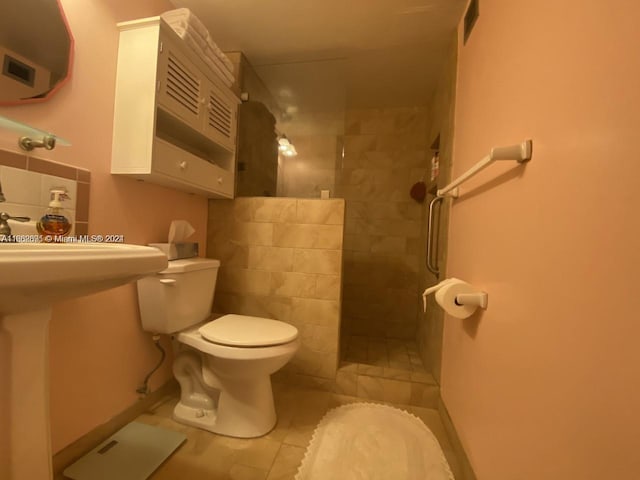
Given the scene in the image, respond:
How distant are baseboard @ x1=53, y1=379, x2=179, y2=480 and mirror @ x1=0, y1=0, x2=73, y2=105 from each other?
122 cm

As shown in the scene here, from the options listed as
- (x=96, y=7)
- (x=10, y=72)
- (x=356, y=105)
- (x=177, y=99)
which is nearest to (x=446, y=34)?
(x=356, y=105)

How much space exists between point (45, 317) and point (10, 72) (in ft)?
2.48

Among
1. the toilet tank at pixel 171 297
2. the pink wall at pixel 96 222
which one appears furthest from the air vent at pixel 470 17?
the toilet tank at pixel 171 297

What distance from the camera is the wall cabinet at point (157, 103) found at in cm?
110

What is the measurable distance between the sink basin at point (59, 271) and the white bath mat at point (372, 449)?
97 centimetres

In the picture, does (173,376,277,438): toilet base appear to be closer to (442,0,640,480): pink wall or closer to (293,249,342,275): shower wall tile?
(293,249,342,275): shower wall tile

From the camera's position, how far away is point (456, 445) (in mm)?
1132

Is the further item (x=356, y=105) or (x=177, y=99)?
(x=356, y=105)

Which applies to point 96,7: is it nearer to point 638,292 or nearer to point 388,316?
point 638,292

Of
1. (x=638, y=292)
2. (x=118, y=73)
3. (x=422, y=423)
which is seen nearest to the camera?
(x=638, y=292)

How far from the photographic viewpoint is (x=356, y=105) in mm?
2424

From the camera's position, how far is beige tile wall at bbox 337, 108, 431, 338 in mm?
2371

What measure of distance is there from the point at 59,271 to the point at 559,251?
1014 mm

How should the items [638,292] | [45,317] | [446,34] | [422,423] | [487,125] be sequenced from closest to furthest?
[638,292] → [45,317] → [487,125] → [422,423] → [446,34]
